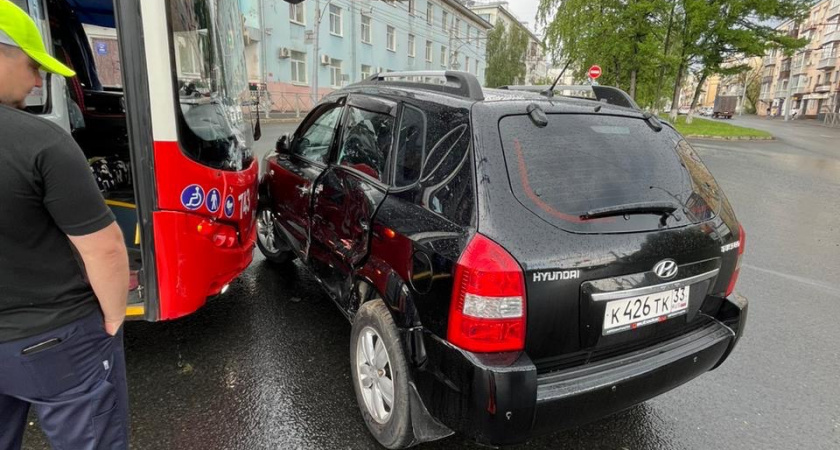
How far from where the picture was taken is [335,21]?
28.6m

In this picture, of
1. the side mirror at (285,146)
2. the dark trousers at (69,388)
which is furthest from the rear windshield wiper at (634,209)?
the side mirror at (285,146)

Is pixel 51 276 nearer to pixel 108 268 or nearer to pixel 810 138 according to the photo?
pixel 108 268

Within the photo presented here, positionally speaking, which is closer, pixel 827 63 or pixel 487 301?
pixel 487 301

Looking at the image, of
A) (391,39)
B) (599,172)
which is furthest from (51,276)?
(391,39)

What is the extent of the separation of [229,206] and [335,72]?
28.1 meters

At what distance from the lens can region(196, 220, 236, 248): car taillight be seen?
275cm

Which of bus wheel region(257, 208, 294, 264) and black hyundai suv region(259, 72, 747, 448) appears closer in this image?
black hyundai suv region(259, 72, 747, 448)

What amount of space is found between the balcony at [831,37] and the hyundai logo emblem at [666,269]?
74.8 metres

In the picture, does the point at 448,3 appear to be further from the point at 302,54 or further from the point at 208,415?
the point at 208,415

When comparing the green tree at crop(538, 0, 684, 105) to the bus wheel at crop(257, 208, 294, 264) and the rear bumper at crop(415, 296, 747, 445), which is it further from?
the rear bumper at crop(415, 296, 747, 445)

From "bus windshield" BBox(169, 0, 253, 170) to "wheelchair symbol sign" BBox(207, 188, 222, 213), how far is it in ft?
0.54

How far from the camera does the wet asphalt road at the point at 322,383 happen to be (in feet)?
8.15

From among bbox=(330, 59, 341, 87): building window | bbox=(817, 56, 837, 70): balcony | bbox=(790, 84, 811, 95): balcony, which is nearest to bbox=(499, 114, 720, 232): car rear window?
bbox=(330, 59, 341, 87): building window

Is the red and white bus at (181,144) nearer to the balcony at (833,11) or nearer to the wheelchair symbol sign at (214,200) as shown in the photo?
the wheelchair symbol sign at (214,200)
